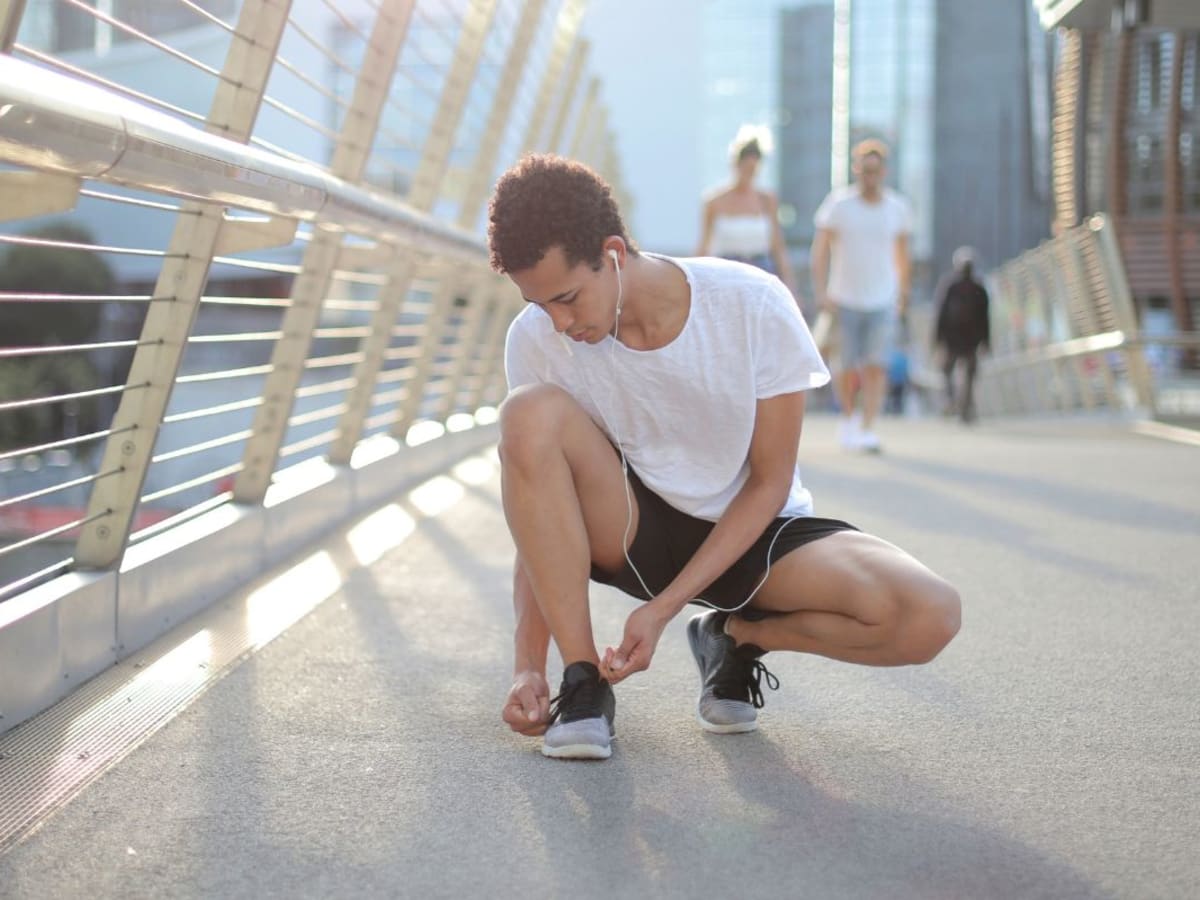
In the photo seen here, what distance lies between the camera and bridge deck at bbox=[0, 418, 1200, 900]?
231 centimetres

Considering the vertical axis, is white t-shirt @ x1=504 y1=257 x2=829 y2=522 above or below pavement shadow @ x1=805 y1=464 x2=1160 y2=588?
below

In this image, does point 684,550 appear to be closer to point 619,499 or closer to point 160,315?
point 619,499

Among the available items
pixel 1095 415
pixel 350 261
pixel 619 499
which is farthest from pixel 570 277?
pixel 1095 415

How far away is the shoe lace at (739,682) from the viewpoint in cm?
314

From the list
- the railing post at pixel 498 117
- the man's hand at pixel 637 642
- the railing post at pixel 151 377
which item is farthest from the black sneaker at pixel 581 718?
the railing post at pixel 498 117

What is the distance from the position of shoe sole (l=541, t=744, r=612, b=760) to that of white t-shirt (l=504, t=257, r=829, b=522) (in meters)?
0.50

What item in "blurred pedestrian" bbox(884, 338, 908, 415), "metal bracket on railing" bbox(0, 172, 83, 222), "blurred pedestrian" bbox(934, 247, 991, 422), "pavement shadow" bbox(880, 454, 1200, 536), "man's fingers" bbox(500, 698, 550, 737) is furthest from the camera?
"blurred pedestrian" bbox(884, 338, 908, 415)

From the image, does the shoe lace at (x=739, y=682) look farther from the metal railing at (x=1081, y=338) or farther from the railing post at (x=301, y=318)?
the metal railing at (x=1081, y=338)

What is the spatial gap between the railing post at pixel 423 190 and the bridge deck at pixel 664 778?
1709 millimetres

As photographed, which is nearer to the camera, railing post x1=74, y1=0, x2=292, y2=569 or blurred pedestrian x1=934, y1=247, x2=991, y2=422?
railing post x1=74, y1=0, x2=292, y2=569

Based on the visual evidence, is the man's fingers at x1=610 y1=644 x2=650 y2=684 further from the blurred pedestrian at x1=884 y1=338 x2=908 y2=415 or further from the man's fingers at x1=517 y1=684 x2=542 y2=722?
the blurred pedestrian at x1=884 y1=338 x2=908 y2=415

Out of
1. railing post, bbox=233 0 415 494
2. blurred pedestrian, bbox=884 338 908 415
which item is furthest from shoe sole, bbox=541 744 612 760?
blurred pedestrian, bbox=884 338 908 415

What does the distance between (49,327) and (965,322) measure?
154 feet

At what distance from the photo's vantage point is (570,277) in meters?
2.77
